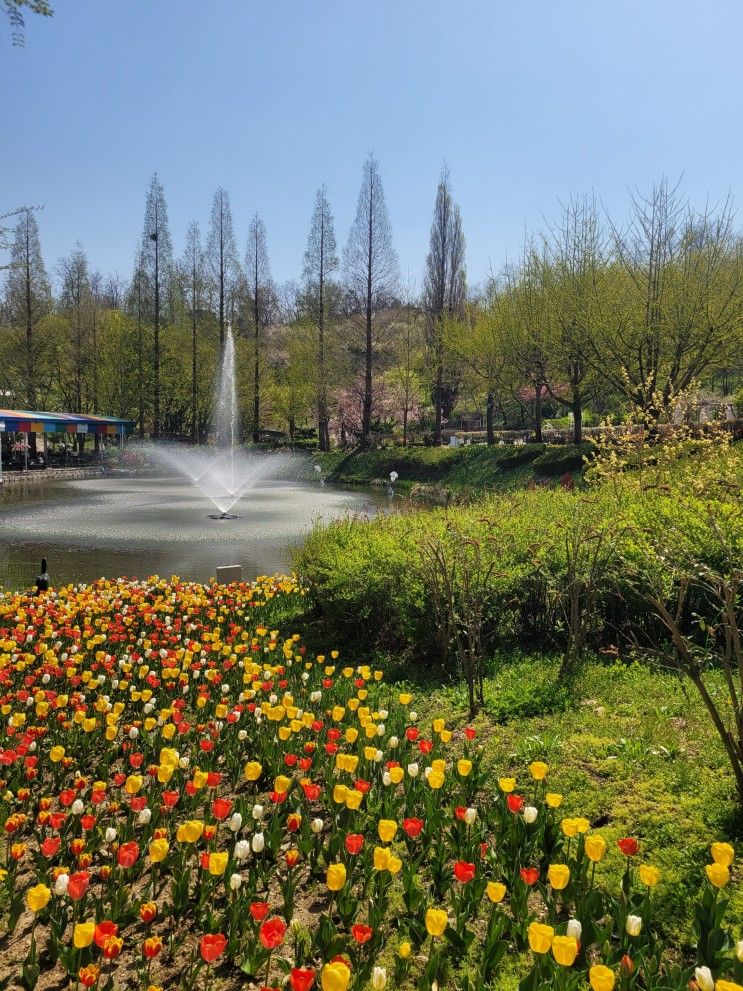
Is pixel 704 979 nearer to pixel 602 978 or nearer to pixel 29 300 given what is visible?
pixel 602 978

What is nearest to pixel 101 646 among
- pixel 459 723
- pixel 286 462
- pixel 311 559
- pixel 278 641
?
pixel 278 641

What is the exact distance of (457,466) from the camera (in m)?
29.4

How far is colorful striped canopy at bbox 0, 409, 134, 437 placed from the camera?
101 feet

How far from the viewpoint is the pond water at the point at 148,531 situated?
11062 millimetres

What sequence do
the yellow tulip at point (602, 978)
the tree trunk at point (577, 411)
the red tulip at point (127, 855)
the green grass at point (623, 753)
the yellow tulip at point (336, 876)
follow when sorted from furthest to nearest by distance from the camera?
the tree trunk at point (577, 411)
the green grass at point (623, 753)
the red tulip at point (127, 855)
the yellow tulip at point (336, 876)
the yellow tulip at point (602, 978)

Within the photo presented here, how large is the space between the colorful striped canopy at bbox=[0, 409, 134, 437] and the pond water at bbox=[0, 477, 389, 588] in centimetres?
685

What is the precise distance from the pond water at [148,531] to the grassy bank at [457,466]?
3.82 m

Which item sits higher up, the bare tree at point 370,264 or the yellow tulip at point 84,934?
the bare tree at point 370,264

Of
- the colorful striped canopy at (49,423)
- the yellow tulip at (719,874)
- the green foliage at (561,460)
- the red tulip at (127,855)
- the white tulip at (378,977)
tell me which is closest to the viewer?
the white tulip at (378,977)

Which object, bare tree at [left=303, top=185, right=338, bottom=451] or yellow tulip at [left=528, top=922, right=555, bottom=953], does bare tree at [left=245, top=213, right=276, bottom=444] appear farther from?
yellow tulip at [left=528, top=922, right=555, bottom=953]

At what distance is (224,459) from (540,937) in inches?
1482

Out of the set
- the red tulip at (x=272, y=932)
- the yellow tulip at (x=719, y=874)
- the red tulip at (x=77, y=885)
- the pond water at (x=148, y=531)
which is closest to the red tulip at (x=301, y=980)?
the red tulip at (x=272, y=932)

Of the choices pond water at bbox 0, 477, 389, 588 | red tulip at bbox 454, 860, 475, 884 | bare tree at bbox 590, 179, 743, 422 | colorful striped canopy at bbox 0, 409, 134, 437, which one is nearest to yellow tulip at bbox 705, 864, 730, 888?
red tulip at bbox 454, 860, 475, 884

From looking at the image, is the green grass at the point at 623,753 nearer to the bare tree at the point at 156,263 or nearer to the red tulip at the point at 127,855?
the red tulip at the point at 127,855
